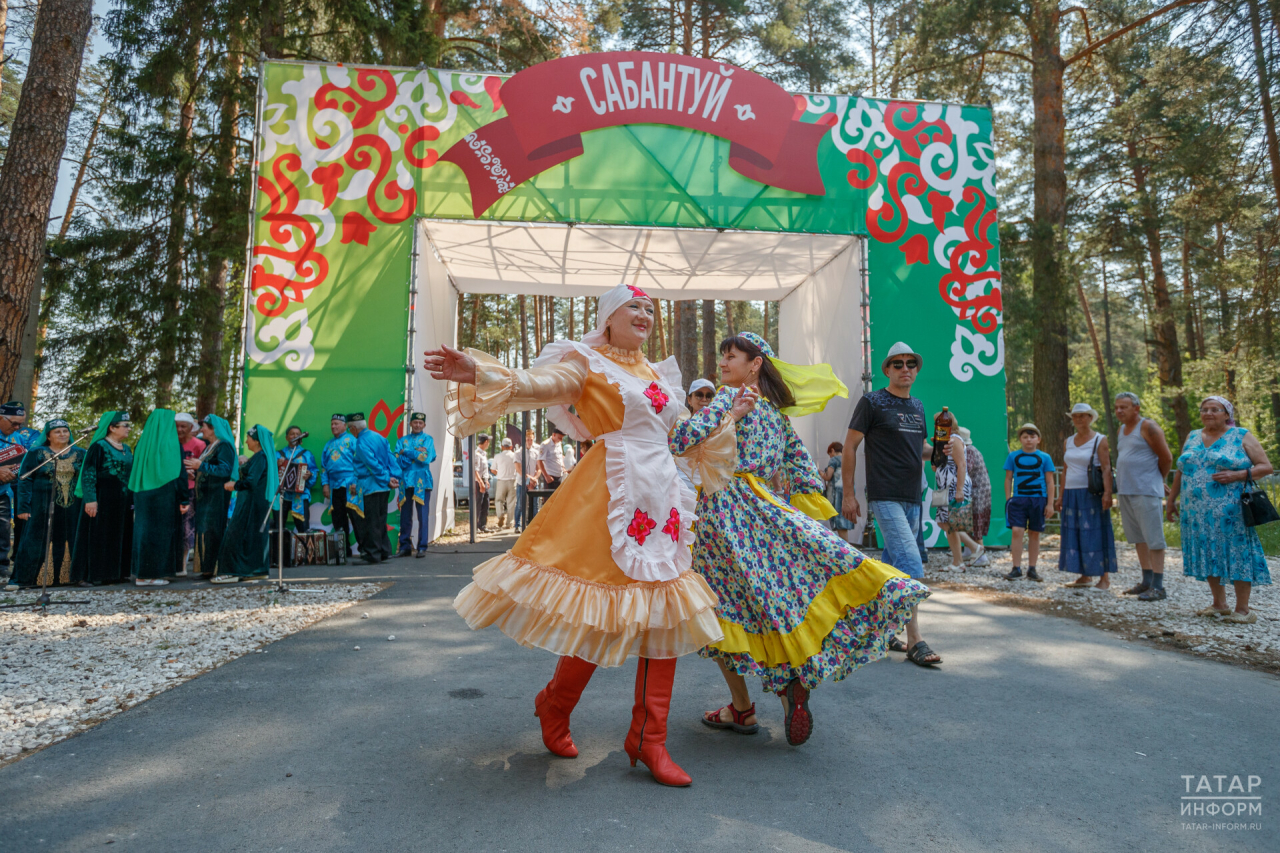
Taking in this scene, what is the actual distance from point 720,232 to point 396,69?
15.7 feet

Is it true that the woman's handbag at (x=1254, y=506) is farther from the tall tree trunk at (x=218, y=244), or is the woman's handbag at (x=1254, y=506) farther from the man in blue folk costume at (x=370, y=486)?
the tall tree trunk at (x=218, y=244)

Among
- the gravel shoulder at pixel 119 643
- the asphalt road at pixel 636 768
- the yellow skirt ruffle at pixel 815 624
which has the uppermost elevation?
the yellow skirt ruffle at pixel 815 624

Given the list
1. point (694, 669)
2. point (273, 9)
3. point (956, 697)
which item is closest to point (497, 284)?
point (273, 9)

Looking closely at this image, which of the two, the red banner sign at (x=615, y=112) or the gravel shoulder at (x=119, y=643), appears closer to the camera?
the gravel shoulder at (x=119, y=643)

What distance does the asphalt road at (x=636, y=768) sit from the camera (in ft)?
7.70

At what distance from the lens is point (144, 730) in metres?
3.27

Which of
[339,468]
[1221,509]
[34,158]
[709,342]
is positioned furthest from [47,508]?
[709,342]

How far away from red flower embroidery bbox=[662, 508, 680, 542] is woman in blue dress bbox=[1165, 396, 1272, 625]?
15.9 ft

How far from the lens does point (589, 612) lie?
2.62 meters

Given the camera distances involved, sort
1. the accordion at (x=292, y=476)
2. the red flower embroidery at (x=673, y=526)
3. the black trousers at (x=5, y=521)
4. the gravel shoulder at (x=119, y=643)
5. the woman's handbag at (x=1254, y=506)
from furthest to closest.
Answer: the black trousers at (x=5, y=521) → the accordion at (x=292, y=476) → the woman's handbag at (x=1254, y=506) → the gravel shoulder at (x=119, y=643) → the red flower embroidery at (x=673, y=526)

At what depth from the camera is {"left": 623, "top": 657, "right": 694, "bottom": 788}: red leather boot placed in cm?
272

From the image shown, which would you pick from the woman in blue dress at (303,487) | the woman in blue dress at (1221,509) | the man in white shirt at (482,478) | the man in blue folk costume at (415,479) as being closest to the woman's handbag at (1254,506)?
the woman in blue dress at (1221,509)

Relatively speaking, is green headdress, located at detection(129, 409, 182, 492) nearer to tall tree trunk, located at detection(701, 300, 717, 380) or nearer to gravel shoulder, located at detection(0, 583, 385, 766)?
gravel shoulder, located at detection(0, 583, 385, 766)

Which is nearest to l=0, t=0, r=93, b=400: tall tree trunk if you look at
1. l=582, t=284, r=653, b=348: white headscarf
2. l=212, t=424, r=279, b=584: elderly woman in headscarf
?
l=212, t=424, r=279, b=584: elderly woman in headscarf
